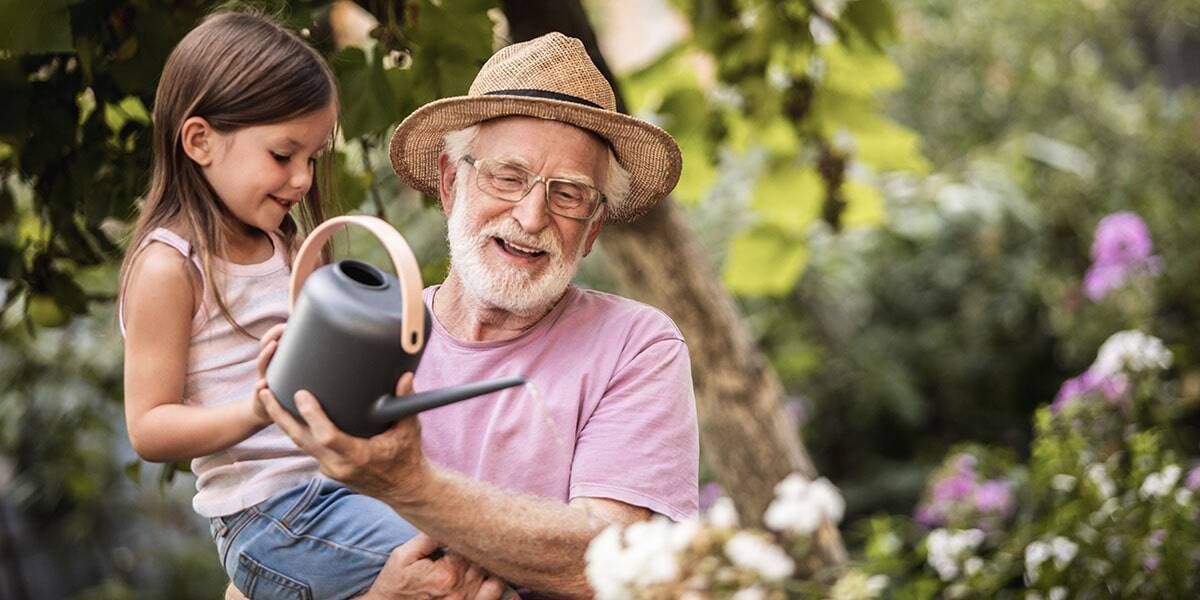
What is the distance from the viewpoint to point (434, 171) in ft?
7.10

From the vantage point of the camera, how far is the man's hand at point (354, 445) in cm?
147

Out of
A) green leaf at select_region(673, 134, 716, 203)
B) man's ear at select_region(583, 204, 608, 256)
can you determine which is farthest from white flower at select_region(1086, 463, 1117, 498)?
man's ear at select_region(583, 204, 608, 256)

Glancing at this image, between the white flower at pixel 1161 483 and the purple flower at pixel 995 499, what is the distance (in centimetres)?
57

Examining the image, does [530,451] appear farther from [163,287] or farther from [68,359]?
[68,359]

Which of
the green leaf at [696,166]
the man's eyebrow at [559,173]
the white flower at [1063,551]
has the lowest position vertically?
the white flower at [1063,551]

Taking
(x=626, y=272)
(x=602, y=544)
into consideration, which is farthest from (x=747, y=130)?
(x=602, y=544)

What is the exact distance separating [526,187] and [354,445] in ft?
1.86

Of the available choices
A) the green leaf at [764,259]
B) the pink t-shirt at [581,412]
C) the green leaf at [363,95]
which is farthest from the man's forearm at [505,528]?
the green leaf at [764,259]

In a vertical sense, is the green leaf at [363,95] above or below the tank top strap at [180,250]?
above

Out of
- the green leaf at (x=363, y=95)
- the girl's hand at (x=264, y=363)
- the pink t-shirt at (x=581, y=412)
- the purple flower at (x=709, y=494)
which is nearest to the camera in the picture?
the girl's hand at (x=264, y=363)

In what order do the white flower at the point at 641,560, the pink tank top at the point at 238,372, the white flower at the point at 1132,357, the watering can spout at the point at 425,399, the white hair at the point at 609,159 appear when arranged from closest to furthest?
1. the white flower at the point at 641,560
2. the watering can spout at the point at 425,399
3. the pink tank top at the point at 238,372
4. the white hair at the point at 609,159
5. the white flower at the point at 1132,357

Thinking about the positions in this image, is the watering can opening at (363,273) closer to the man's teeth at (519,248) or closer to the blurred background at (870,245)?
the man's teeth at (519,248)

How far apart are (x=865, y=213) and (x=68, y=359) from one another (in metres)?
3.84

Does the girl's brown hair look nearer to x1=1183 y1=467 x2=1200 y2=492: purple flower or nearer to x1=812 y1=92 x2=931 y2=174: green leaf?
x1=812 y1=92 x2=931 y2=174: green leaf
